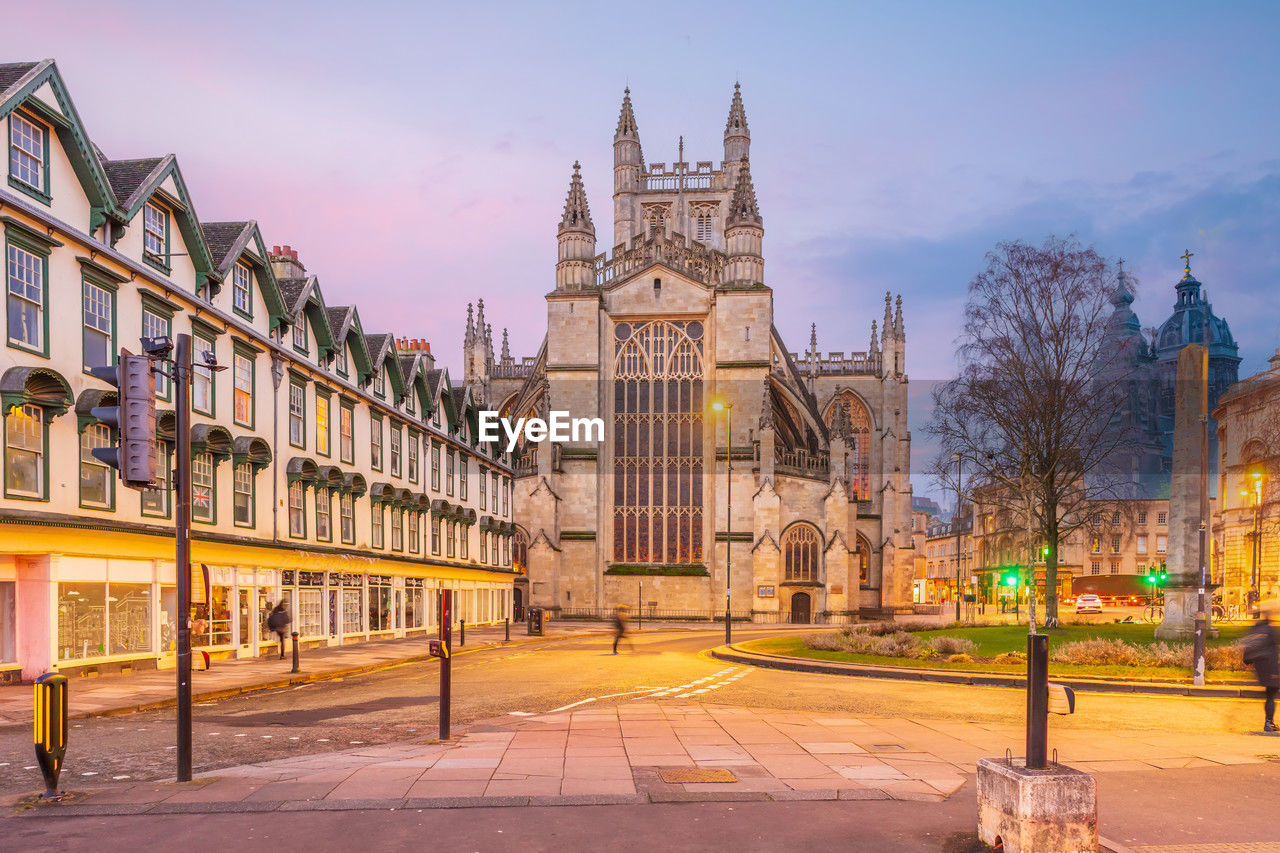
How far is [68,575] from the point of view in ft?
63.1

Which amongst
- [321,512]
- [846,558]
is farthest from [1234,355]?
[321,512]

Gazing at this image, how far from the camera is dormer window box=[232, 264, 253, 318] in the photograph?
26859mm

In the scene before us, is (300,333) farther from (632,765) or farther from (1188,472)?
(1188,472)

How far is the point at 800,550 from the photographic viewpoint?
5653 centimetres

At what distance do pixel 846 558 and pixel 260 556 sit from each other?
118 ft

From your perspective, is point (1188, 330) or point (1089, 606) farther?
point (1188, 330)

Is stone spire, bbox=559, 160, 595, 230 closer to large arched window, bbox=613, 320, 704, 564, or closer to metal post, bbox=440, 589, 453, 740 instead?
large arched window, bbox=613, 320, 704, 564

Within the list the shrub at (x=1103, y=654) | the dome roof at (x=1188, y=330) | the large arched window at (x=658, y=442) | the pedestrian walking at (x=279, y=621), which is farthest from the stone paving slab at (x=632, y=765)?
the dome roof at (x=1188, y=330)

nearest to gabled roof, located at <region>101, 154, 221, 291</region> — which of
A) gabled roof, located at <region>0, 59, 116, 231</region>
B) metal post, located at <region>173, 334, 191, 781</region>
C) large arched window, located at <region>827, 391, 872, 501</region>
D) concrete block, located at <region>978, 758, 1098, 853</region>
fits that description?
gabled roof, located at <region>0, 59, 116, 231</region>

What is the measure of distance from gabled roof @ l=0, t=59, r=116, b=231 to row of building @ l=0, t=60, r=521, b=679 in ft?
0.14

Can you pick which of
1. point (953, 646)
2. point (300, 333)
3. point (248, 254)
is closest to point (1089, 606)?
point (953, 646)

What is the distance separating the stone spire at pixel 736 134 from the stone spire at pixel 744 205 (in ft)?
58.1

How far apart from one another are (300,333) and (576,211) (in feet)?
104

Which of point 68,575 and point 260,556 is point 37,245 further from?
point 260,556
